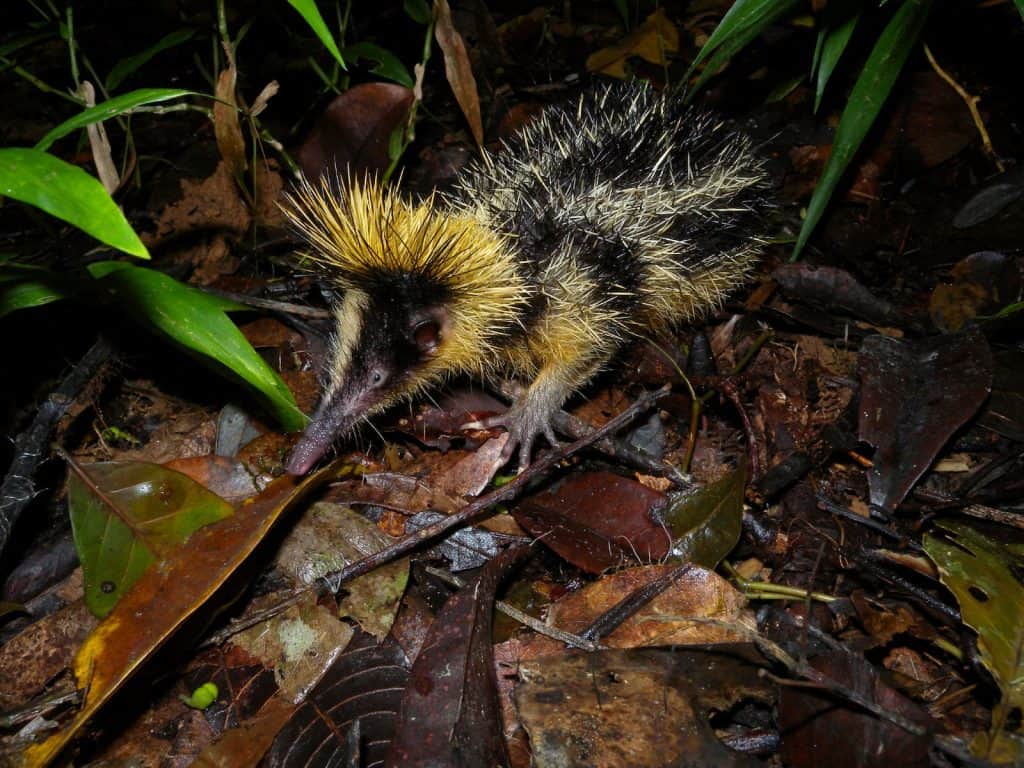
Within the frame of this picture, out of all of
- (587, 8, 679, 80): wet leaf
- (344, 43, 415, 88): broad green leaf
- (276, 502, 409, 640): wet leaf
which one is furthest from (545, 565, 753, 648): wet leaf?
(587, 8, 679, 80): wet leaf

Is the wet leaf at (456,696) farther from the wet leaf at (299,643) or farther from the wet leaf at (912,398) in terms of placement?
the wet leaf at (912,398)

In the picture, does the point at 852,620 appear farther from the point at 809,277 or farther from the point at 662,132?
the point at 662,132

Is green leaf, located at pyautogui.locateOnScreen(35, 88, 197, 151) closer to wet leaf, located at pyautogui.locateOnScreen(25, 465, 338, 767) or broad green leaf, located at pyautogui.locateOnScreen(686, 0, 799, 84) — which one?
wet leaf, located at pyautogui.locateOnScreen(25, 465, 338, 767)

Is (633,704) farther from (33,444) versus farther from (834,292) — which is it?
(33,444)

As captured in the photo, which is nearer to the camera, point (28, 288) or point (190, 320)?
point (190, 320)

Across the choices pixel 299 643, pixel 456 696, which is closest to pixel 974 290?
pixel 456 696

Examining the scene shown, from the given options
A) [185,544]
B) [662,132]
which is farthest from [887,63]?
[185,544]

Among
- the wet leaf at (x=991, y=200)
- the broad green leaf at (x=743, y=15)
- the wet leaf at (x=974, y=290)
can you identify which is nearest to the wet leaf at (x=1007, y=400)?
the wet leaf at (x=974, y=290)
